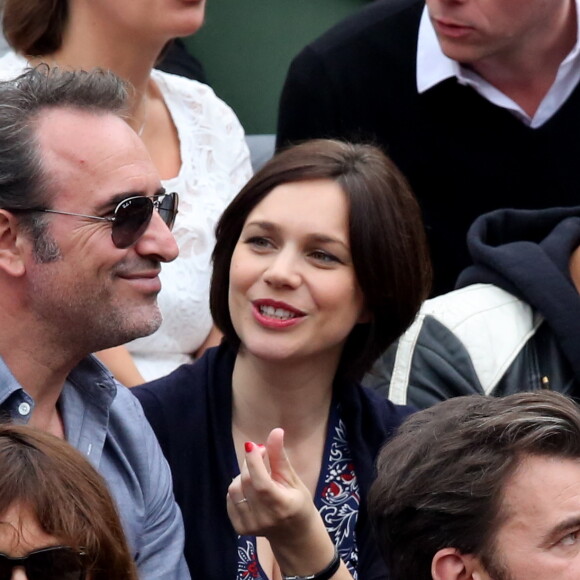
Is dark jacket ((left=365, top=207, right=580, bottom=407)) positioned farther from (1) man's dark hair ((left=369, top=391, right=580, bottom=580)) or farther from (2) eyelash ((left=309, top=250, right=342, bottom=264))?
(1) man's dark hair ((left=369, top=391, right=580, bottom=580))

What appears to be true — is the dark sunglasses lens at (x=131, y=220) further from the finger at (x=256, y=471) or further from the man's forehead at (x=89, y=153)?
the finger at (x=256, y=471)

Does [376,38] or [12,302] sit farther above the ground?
[376,38]

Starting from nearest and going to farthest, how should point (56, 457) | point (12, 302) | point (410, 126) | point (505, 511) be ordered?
point (56, 457) < point (505, 511) < point (12, 302) < point (410, 126)

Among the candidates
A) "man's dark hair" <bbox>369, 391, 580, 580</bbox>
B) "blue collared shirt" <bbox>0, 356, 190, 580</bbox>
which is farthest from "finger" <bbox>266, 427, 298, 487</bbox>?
"blue collared shirt" <bbox>0, 356, 190, 580</bbox>

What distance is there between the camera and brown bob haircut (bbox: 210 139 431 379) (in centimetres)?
360

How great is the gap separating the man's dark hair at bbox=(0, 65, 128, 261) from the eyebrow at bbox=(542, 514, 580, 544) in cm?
110

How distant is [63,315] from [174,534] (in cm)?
52

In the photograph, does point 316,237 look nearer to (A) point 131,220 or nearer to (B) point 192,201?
(A) point 131,220

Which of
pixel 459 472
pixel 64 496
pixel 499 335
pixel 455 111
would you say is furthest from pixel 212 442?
pixel 455 111

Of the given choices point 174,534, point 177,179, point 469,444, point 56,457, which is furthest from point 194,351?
point 56,457

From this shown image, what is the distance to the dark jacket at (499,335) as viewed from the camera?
3713 mm

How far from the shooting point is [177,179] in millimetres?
4238

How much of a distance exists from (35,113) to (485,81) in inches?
74.1

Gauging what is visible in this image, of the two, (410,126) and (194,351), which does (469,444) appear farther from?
(410,126)
